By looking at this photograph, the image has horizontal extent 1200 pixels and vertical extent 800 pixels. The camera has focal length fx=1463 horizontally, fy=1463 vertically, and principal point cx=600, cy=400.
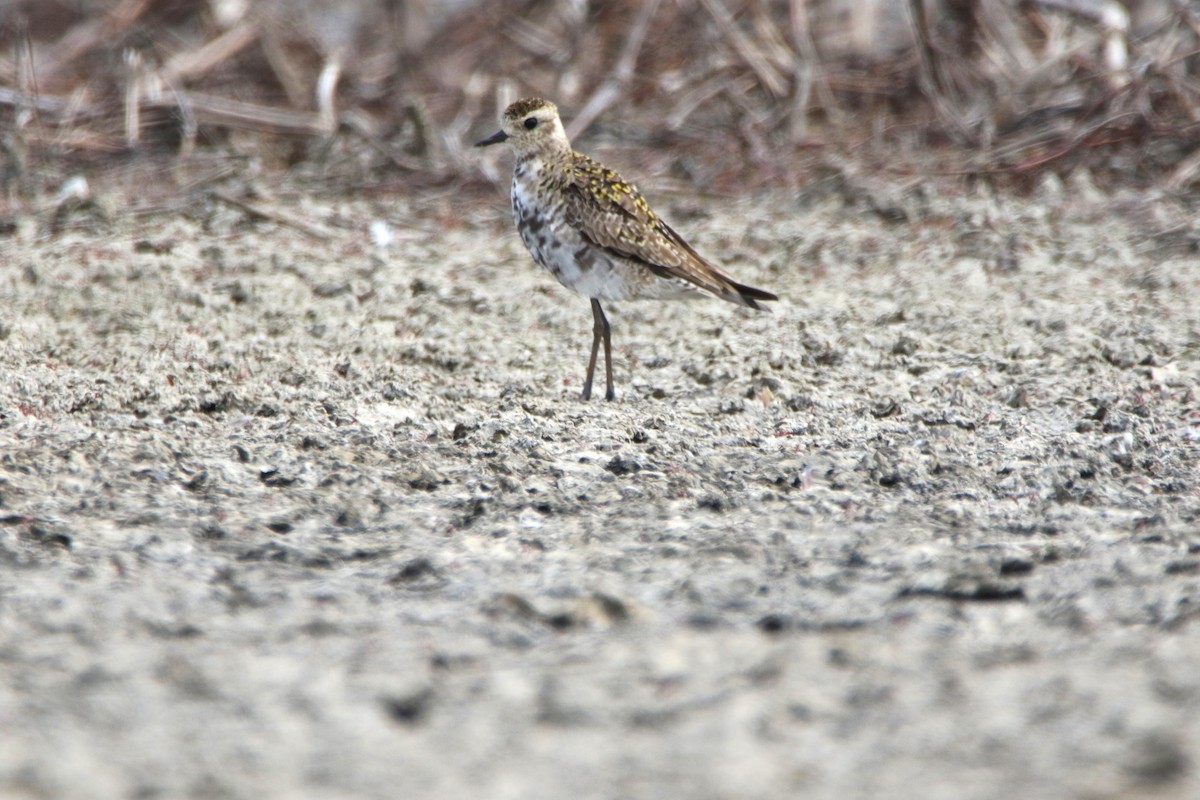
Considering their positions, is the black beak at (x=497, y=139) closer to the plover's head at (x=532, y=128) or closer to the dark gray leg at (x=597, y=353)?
the plover's head at (x=532, y=128)

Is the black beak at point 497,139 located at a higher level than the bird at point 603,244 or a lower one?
higher

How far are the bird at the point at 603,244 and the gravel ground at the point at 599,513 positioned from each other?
36cm

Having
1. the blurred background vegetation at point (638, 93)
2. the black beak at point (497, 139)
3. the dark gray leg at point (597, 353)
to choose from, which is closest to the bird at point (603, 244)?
the dark gray leg at point (597, 353)

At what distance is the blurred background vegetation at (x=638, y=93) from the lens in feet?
24.9

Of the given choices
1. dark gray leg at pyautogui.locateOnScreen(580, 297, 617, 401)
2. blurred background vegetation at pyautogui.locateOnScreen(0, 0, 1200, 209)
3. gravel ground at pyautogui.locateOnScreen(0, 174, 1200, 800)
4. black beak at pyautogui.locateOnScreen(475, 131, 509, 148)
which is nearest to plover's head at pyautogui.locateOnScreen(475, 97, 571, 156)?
black beak at pyautogui.locateOnScreen(475, 131, 509, 148)

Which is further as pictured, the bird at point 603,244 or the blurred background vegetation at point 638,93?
the blurred background vegetation at point 638,93

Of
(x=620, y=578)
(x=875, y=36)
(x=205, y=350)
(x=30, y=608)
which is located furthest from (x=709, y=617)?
(x=875, y=36)

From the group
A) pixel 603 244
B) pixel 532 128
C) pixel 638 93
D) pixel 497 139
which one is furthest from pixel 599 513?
pixel 638 93

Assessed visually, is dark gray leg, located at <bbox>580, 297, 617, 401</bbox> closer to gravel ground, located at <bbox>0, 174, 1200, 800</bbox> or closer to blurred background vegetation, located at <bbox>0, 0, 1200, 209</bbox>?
gravel ground, located at <bbox>0, 174, 1200, 800</bbox>

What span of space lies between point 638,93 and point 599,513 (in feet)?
17.3

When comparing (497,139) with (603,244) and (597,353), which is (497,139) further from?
(597,353)

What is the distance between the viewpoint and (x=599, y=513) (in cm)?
397

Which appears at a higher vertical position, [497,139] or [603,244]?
[497,139]

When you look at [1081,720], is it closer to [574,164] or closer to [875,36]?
[574,164]
